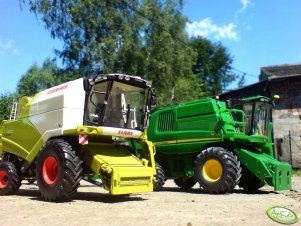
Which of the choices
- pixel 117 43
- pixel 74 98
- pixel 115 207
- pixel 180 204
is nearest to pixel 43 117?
pixel 74 98

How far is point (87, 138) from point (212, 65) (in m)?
49.6

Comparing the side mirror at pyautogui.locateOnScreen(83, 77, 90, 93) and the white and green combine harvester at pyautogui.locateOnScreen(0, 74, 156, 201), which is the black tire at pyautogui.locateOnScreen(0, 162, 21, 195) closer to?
the white and green combine harvester at pyautogui.locateOnScreen(0, 74, 156, 201)

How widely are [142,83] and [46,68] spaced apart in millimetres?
48013

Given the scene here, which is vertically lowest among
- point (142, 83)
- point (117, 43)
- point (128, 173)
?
point (128, 173)

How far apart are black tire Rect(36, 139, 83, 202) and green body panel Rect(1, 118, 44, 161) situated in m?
0.76

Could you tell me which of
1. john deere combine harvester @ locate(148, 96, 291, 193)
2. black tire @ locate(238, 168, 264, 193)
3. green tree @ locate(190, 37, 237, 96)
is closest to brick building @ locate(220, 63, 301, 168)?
john deere combine harvester @ locate(148, 96, 291, 193)

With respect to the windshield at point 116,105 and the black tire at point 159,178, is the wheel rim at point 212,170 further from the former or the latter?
the windshield at point 116,105

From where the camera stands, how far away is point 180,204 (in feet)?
Answer: 29.3

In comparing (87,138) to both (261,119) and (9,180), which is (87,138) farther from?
(261,119)

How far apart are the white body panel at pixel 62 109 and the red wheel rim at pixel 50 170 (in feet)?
2.08

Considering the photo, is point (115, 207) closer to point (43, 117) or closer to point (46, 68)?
point (43, 117)

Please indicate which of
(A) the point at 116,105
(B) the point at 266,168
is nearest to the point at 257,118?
→ (B) the point at 266,168

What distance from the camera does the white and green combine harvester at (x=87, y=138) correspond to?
8.87m

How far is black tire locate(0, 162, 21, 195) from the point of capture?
10.8m
